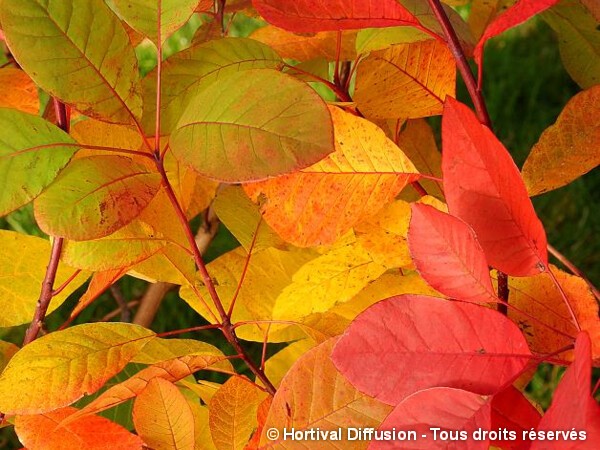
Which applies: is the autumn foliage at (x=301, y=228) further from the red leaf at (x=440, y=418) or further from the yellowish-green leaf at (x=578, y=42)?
the yellowish-green leaf at (x=578, y=42)

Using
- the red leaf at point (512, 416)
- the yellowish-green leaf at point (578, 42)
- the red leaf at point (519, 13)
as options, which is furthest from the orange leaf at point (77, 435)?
the yellowish-green leaf at point (578, 42)

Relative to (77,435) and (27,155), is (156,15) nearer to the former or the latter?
(27,155)

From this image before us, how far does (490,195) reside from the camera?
17.4 inches

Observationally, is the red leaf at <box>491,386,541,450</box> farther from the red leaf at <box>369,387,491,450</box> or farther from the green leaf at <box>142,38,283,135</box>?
the green leaf at <box>142,38,283,135</box>

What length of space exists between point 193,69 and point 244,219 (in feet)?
0.55

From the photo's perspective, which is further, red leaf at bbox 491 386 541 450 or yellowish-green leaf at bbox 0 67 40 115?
yellowish-green leaf at bbox 0 67 40 115

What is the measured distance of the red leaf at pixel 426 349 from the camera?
1.39 ft

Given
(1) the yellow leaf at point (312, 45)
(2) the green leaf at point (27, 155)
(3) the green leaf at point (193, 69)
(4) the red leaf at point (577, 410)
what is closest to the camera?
(4) the red leaf at point (577, 410)

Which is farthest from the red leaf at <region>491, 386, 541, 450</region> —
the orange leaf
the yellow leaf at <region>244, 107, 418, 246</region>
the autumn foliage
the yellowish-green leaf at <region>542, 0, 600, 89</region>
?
the yellowish-green leaf at <region>542, 0, 600, 89</region>

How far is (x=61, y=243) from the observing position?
57cm

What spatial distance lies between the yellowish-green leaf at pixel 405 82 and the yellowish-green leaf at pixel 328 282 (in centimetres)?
12

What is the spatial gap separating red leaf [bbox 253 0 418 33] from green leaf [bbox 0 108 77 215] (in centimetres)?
15

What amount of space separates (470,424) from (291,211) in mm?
198

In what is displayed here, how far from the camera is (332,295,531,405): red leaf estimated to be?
423mm
